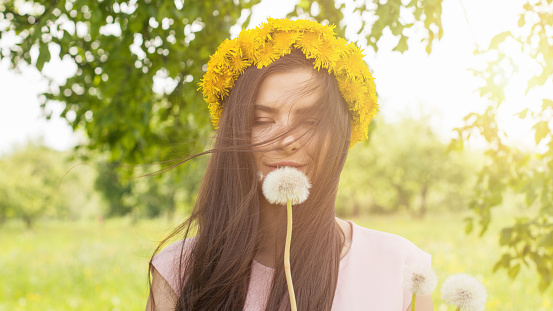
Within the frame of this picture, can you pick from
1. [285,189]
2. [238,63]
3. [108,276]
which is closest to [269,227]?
[238,63]

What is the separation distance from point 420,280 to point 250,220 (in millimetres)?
758

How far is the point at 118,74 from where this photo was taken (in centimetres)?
308

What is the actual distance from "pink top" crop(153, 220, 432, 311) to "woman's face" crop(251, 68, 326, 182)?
456 millimetres

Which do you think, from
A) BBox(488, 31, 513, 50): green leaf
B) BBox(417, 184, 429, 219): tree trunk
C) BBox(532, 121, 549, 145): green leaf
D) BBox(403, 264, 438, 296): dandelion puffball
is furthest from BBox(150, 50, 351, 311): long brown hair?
BBox(417, 184, 429, 219): tree trunk

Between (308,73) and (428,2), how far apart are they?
933 millimetres

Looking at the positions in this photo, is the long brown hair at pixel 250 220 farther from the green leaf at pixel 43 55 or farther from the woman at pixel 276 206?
the green leaf at pixel 43 55

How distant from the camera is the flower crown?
5.15 feet

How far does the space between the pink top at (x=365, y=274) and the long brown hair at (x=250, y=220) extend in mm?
60

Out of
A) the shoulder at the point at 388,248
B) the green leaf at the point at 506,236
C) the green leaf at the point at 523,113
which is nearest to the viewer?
the shoulder at the point at 388,248

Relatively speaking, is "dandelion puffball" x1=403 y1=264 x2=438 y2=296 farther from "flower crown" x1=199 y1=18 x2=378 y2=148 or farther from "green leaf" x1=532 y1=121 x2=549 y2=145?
"green leaf" x1=532 y1=121 x2=549 y2=145

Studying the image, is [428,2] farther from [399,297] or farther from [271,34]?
[399,297]

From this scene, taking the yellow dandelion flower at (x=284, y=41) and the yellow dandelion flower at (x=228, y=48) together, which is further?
the yellow dandelion flower at (x=228, y=48)

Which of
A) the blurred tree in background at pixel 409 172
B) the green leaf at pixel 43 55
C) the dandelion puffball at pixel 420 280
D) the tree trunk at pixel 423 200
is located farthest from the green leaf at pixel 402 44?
the tree trunk at pixel 423 200

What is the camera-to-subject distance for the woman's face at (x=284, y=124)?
142cm
